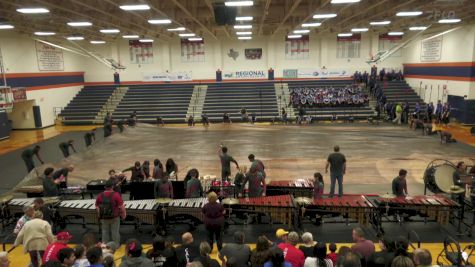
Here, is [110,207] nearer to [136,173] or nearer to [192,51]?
[136,173]

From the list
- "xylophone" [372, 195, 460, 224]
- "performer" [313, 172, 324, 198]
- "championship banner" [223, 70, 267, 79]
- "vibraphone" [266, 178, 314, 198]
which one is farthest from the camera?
"championship banner" [223, 70, 267, 79]

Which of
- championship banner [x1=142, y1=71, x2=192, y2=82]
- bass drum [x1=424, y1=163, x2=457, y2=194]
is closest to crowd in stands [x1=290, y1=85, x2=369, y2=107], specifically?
championship banner [x1=142, y1=71, x2=192, y2=82]

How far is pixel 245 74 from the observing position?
33406 mm

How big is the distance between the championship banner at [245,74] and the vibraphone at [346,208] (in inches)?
1021

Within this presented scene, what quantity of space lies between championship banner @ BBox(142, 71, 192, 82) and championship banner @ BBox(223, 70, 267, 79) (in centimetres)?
355

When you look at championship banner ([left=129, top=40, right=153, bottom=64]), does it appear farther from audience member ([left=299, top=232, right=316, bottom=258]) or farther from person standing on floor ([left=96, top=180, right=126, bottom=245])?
audience member ([left=299, top=232, right=316, bottom=258])

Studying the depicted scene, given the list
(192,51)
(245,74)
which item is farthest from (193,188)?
(192,51)

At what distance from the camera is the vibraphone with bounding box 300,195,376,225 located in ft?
26.1

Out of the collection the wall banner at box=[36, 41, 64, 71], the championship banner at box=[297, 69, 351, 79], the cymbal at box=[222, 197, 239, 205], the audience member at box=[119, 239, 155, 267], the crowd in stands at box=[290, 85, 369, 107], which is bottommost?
the cymbal at box=[222, 197, 239, 205]

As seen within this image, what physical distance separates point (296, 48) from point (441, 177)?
25157 mm

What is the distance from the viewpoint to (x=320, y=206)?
8.13 m

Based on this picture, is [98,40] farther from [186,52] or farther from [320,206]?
[320,206]

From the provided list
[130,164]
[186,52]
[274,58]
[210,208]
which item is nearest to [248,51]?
[274,58]

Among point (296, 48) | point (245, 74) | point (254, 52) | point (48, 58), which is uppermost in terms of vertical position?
point (296, 48)
